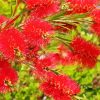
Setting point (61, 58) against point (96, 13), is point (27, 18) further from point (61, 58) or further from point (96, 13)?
point (61, 58)

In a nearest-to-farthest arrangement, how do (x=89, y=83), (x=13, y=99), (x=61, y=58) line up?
(x=61, y=58) → (x=13, y=99) → (x=89, y=83)

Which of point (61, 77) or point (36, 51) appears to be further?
→ point (36, 51)

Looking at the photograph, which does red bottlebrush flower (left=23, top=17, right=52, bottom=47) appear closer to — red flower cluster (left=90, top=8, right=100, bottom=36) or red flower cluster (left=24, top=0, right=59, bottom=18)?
red flower cluster (left=24, top=0, right=59, bottom=18)

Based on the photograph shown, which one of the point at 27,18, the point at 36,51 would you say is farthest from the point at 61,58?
the point at 27,18

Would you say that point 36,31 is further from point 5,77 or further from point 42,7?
point 5,77

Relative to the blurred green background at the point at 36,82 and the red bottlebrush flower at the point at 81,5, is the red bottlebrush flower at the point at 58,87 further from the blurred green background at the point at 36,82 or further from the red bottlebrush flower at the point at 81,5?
the blurred green background at the point at 36,82

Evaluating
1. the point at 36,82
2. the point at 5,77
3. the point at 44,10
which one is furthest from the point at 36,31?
the point at 36,82

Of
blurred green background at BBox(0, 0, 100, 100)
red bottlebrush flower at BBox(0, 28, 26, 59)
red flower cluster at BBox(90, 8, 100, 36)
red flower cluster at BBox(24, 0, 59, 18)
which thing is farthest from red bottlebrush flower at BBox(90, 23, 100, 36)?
blurred green background at BBox(0, 0, 100, 100)
